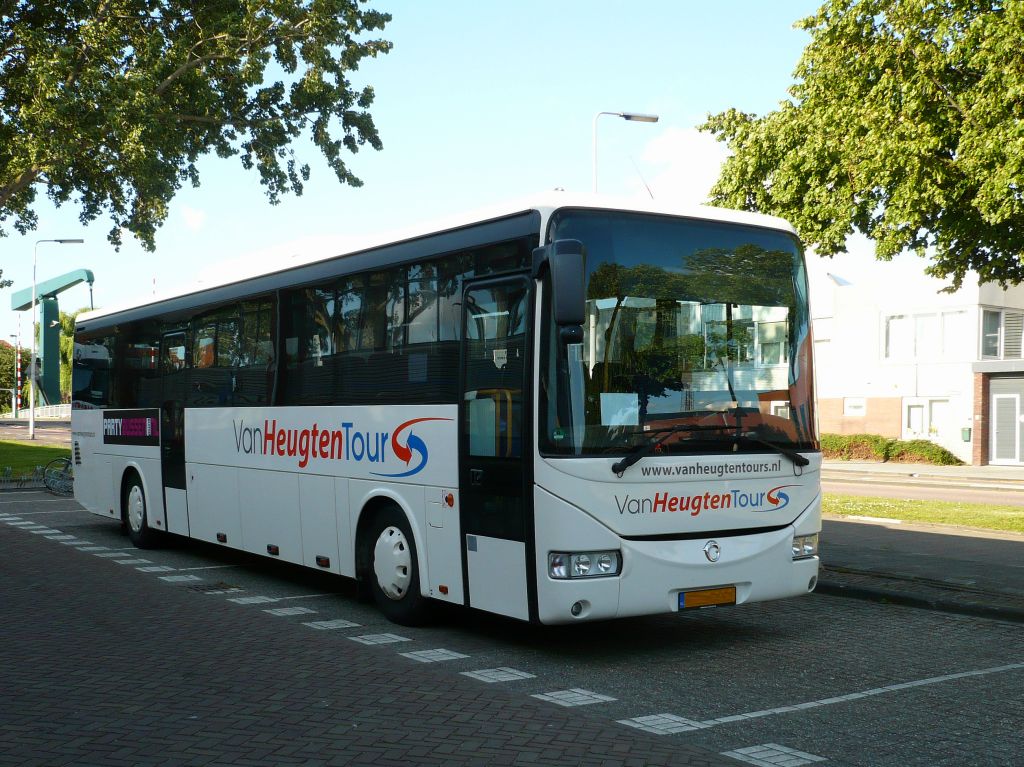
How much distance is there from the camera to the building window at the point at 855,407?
45.0m

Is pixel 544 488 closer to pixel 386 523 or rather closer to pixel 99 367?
pixel 386 523

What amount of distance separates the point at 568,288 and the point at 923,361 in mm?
39535

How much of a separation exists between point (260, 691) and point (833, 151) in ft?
34.8

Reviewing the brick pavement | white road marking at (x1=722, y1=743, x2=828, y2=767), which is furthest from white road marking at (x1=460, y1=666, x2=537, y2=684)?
white road marking at (x1=722, y1=743, x2=828, y2=767)

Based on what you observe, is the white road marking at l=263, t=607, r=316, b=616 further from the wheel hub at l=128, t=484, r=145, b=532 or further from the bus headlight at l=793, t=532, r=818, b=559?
the wheel hub at l=128, t=484, r=145, b=532

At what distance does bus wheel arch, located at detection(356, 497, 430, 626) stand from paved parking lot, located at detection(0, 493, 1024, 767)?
0.63ft

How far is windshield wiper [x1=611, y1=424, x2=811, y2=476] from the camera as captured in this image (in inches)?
288

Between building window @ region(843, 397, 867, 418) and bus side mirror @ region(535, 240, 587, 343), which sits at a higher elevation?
bus side mirror @ region(535, 240, 587, 343)

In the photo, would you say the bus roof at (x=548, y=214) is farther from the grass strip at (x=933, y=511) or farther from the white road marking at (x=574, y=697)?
the grass strip at (x=933, y=511)

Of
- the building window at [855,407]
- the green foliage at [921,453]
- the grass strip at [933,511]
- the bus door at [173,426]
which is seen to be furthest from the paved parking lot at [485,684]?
the building window at [855,407]

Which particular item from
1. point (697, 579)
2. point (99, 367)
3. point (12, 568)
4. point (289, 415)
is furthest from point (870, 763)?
point (99, 367)

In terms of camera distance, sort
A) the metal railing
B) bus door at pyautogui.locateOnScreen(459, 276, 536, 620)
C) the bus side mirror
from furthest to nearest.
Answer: the metal railing < bus door at pyautogui.locateOnScreen(459, 276, 536, 620) < the bus side mirror

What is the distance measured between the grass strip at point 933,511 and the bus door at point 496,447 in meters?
10.5

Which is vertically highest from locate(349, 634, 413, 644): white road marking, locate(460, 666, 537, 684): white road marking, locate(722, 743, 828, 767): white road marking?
locate(722, 743, 828, 767): white road marking
